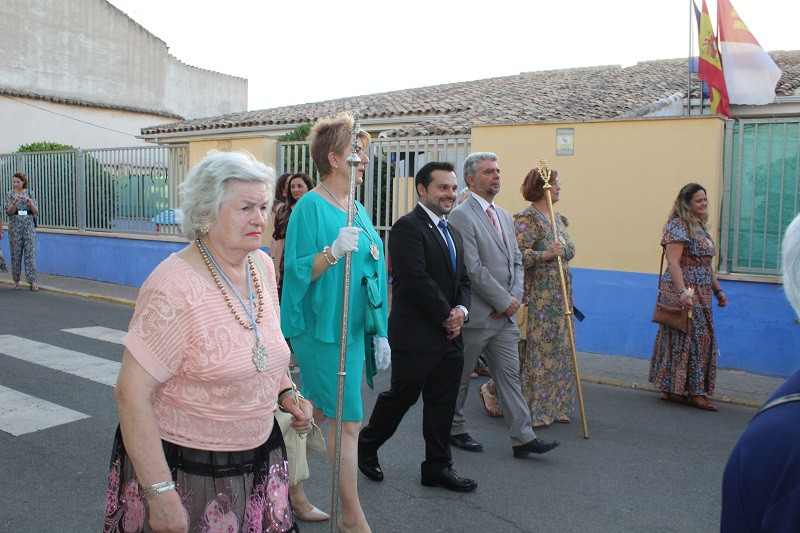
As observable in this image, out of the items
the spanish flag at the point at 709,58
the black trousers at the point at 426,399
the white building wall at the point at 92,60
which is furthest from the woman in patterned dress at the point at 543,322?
the white building wall at the point at 92,60

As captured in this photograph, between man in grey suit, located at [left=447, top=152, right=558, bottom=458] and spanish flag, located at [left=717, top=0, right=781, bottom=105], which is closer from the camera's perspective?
man in grey suit, located at [left=447, top=152, right=558, bottom=458]

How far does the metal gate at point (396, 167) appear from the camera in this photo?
10.4 meters

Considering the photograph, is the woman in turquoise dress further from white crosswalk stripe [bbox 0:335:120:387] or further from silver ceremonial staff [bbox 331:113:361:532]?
white crosswalk stripe [bbox 0:335:120:387]

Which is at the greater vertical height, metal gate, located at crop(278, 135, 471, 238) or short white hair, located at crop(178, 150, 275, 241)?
metal gate, located at crop(278, 135, 471, 238)

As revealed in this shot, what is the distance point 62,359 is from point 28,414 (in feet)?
6.77

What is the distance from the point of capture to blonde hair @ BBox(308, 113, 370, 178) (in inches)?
145

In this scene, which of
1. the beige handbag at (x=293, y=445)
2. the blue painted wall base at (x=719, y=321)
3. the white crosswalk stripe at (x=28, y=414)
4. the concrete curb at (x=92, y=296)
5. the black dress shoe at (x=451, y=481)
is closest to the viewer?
the beige handbag at (x=293, y=445)

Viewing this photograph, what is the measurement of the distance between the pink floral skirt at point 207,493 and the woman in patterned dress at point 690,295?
15.8ft

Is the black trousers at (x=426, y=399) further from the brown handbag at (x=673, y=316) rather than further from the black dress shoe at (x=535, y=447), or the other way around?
the brown handbag at (x=673, y=316)

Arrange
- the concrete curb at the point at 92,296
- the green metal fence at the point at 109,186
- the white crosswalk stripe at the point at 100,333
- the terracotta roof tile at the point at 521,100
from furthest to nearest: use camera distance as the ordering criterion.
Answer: the green metal fence at the point at 109,186 < the terracotta roof tile at the point at 521,100 < the concrete curb at the point at 92,296 < the white crosswalk stripe at the point at 100,333

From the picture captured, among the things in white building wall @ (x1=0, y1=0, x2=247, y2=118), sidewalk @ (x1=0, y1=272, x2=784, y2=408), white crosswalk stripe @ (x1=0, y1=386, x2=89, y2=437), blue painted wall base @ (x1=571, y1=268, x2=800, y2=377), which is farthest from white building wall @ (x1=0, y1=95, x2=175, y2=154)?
sidewalk @ (x1=0, y1=272, x2=784, y2=408)

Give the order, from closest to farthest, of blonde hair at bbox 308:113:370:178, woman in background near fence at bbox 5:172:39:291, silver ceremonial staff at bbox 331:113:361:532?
silver ceremonial staff at bbox 331:113:361:532 → blonde hair at bbox 308:113:370:178 → woman in background near fence at bbox 5:172:39:291

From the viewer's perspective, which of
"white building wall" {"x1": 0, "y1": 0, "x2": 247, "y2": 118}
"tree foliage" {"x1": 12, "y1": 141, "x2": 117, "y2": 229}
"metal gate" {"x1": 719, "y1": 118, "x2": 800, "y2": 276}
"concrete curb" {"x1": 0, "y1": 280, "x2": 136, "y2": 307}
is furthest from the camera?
"white building wall" {"x1": 0, "y1": 0, "x2": 247, "y2": 118}

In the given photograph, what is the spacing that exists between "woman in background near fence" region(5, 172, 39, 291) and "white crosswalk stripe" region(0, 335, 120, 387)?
5361mm
